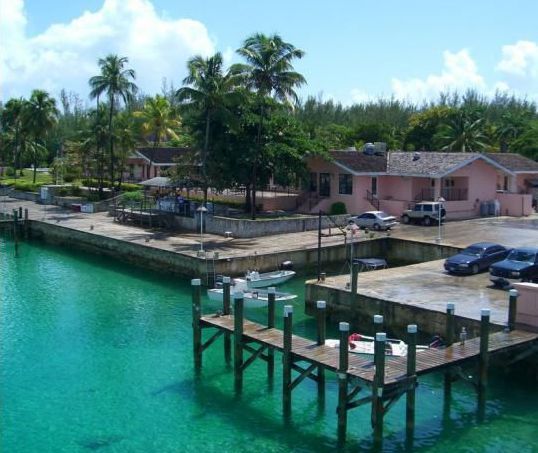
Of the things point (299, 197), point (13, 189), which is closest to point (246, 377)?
point (299, 197)

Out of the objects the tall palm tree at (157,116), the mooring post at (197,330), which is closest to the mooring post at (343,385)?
the mooring post at (197,330)

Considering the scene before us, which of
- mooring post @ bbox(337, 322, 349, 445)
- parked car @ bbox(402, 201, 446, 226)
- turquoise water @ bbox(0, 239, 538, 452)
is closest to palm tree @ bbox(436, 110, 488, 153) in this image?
parked car @ bbox(402, 201, 446, 226)

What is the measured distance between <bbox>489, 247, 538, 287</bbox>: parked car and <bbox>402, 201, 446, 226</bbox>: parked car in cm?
1955

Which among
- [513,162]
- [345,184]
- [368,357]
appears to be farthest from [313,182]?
[368,357]

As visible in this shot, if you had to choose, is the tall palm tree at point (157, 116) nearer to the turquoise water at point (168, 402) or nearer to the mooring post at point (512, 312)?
the turquoise water at point (168, 402)

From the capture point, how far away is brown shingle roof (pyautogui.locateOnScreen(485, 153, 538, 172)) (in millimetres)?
60022

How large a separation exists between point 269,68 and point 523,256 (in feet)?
77.7

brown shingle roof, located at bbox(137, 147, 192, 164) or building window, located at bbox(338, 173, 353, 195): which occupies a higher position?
brown shingle roof, located at bbox(137, 147, 192, 164)

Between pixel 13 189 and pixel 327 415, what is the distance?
65.7 meters

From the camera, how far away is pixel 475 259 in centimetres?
3497

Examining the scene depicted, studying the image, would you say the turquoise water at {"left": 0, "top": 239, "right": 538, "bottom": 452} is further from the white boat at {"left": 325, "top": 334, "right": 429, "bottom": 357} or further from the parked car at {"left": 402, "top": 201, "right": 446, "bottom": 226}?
the parked car at {"left": 402, "top": 201, "right": 446, "bottom": 226}

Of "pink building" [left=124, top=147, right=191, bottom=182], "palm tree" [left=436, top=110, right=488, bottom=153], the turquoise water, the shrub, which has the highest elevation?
"palm tree" [left=436, top=110, right=488, bottom=153]

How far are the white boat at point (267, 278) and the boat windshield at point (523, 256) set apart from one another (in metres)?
12.1

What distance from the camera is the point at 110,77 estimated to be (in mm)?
65562
